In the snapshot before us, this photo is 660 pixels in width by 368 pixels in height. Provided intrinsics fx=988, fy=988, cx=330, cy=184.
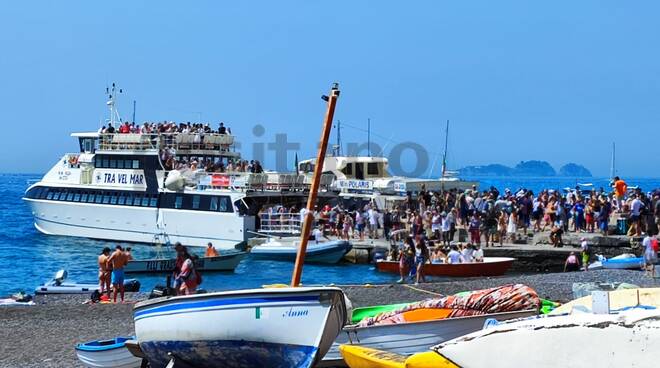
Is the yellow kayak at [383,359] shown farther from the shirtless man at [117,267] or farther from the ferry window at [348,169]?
the ferry window at [348,169]

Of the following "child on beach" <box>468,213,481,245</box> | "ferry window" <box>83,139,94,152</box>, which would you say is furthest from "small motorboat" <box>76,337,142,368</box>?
"ferry window" <box>83,139,94,152</box>

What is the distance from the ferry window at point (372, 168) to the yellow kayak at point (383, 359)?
116 ft

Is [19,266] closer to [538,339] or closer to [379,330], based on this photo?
[379,330]

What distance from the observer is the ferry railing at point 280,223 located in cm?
4216

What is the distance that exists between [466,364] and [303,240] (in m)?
3.84

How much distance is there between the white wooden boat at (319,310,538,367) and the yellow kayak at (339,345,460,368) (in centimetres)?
42

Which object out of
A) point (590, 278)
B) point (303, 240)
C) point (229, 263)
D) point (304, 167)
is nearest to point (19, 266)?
point (229, 263)

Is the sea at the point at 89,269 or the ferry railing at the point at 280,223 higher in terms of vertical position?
the ferry railing at the point at 280,223

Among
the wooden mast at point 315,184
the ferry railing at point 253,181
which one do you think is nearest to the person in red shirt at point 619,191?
the ferry railing at point 253,181

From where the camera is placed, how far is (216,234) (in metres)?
42.9

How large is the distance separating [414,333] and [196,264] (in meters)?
19.9

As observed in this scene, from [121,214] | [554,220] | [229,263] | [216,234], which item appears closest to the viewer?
[229,263]

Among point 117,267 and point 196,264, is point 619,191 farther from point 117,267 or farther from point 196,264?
point 117,267

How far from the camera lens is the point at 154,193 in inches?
1778
